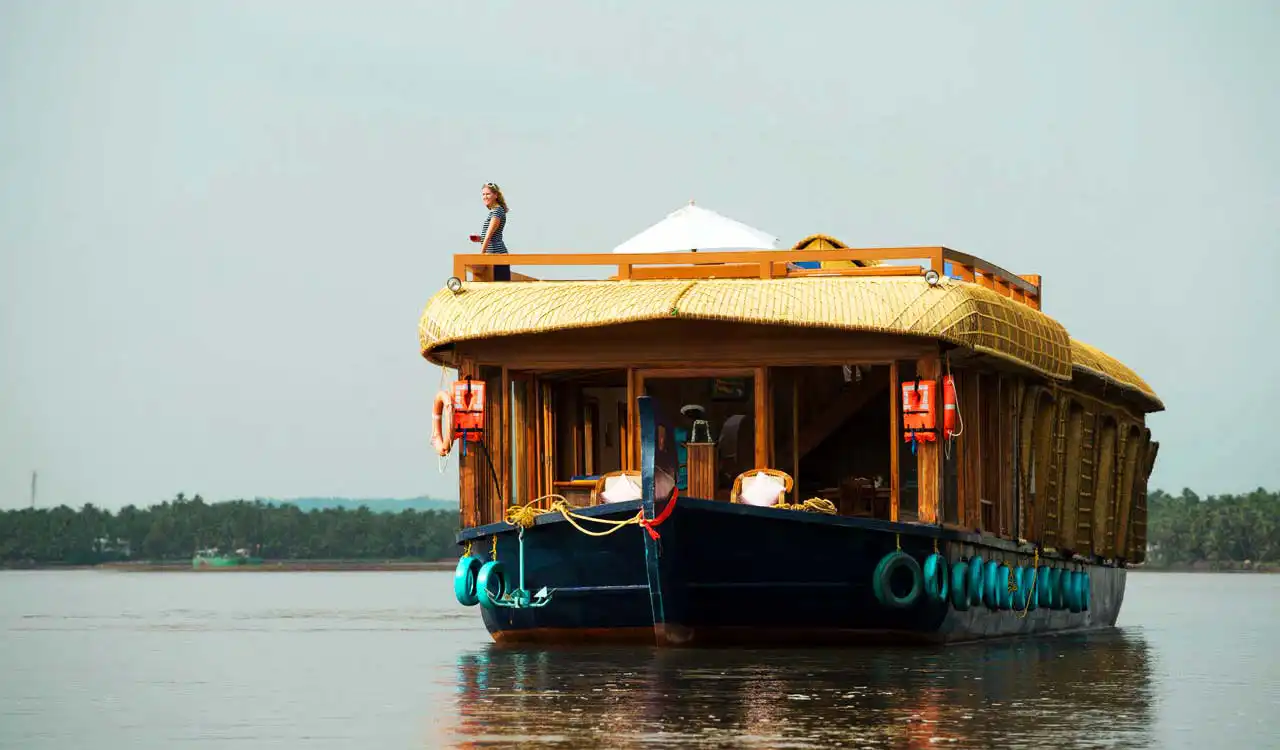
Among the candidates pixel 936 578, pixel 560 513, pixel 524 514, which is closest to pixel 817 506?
pixel 936 578

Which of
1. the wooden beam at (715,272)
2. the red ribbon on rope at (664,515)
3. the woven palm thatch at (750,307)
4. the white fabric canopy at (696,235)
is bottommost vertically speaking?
the red ribbon on rope at (664,515)

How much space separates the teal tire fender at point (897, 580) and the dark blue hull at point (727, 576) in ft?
0.16

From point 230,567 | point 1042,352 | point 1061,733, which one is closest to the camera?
point 1061,733

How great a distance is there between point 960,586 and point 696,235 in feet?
20.0

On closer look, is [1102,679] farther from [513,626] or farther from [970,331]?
[513,626]

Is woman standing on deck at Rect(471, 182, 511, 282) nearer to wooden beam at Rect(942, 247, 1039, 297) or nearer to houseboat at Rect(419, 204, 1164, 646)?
houseboat at Rect(419, 204, 1164, 646)

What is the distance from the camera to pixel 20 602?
47.6 m

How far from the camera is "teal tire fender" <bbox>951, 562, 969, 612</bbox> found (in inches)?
768

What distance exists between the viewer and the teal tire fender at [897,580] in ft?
61.0

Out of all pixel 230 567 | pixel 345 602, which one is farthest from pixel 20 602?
pixel 230 567

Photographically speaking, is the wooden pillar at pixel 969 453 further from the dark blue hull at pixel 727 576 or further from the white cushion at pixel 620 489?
the white cushion at pixel 620 489

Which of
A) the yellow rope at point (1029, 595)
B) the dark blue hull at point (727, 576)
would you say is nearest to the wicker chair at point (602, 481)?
the dark blue hull at point (727, 576)

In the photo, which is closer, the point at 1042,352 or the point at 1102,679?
the point at 1102,679

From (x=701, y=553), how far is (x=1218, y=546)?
87.7 m
